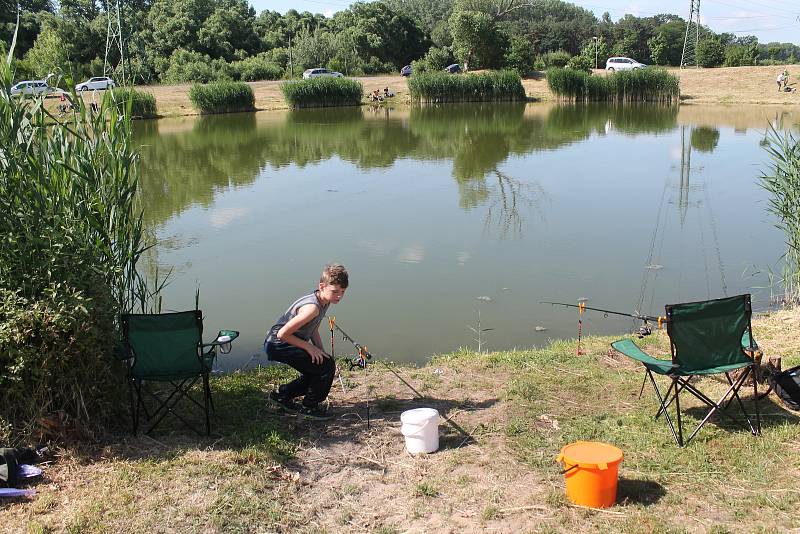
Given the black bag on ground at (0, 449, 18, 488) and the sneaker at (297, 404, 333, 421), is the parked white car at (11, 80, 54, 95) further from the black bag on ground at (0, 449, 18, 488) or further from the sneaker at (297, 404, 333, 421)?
the sneaker at (297, 404, 333, 421)

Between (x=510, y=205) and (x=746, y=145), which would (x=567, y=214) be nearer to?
(x=510, y=205)

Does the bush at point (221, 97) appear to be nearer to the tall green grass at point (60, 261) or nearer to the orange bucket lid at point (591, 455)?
the tall green grass at point (60, 261)

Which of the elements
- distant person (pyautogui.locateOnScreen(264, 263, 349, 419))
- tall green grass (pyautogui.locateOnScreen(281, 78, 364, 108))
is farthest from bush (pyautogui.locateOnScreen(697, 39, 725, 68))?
distant person (pyautogui.locateOnScreen(264, 263, 349, 419))

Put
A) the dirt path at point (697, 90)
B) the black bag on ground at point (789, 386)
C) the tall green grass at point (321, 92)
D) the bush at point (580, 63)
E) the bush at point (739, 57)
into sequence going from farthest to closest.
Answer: the bush at point (739, 57), the bush at point (580, 63), the tall green grass at point (321, 92), the dirt path at point (697, 90), the black bag on ground at point (789, 386)

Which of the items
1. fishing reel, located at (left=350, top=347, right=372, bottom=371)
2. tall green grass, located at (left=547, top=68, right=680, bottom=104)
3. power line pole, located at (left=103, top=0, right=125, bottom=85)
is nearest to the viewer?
fishing reel, located at (left=350, top=347, right=372, bottom=371)

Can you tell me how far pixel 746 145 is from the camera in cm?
2241

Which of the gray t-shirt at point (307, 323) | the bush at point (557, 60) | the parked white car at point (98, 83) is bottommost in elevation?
the gray t-shirt at point (307, 323)

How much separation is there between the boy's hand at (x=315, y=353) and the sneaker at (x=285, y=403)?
39cm

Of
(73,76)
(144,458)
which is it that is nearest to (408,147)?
(73,76)

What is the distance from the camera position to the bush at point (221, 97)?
35281 mm

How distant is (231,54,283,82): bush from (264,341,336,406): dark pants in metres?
44.9

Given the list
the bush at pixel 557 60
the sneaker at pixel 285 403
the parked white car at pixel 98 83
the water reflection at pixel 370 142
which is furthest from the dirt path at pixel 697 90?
the sneaker at pixel 285 403

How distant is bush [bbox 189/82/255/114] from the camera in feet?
116

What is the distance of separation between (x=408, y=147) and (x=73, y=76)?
60.0ft
